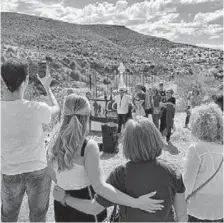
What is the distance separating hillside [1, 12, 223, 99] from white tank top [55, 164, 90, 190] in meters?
19.5

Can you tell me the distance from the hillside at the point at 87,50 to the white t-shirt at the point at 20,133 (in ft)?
A: 62.7

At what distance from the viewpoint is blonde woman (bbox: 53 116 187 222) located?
201cm

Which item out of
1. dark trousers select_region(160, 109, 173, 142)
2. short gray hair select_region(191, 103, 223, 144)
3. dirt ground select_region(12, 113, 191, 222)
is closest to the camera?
short gray hair select_region(191, 103, 223, 144)

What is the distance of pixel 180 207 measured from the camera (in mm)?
2100

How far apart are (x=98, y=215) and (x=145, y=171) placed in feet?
1.78

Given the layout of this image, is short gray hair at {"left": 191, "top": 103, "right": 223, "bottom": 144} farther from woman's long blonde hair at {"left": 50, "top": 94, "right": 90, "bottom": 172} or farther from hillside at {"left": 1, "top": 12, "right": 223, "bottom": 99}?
hillside at {"left": 1, "top": 12, "right": 223, "bottom": 99}

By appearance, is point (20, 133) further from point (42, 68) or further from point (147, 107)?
point (147, 107)

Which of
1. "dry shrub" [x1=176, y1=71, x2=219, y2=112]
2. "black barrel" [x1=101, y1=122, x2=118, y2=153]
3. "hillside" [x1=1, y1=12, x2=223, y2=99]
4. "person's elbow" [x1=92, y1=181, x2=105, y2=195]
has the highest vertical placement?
"hillside" [x1=1, y1=12, x2=223, y2=99]

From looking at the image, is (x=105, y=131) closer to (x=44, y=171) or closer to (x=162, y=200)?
(x=44, y=171)

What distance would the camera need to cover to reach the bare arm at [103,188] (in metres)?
1.98

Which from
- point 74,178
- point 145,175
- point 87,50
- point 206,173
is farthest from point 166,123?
point 87,50

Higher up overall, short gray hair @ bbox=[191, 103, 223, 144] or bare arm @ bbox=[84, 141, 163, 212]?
short gray hair @ bbox=[191, 103, 223, 144]

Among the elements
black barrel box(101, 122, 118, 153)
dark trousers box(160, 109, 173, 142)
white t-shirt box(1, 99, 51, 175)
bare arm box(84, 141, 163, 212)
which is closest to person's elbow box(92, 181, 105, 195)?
bare arm box(84, 141, 163, 212)

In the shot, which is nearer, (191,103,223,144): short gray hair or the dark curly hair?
(191,103,223,144): short gray hair
